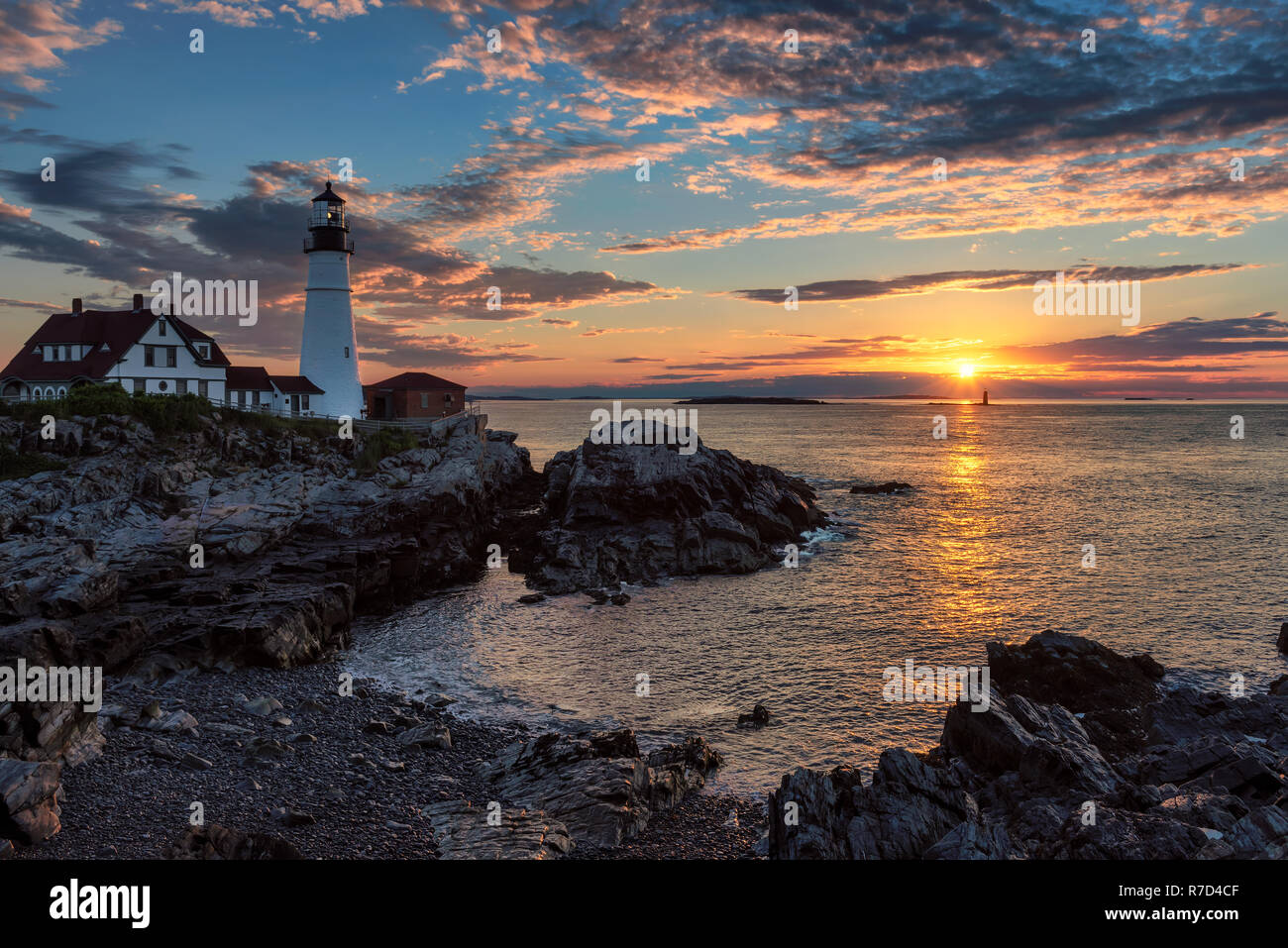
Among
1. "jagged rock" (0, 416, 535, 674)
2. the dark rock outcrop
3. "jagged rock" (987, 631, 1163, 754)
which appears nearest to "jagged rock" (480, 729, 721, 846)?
the dark rock outcrop

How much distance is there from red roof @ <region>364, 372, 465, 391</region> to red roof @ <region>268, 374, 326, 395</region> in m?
7.18

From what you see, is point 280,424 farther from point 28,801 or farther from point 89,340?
point 28,801

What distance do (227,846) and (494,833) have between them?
203 inches

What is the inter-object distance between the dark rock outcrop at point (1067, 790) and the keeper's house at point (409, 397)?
54.7 meters

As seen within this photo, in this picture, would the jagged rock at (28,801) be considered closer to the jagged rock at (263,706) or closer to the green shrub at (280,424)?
the jagged rock at (263,706)

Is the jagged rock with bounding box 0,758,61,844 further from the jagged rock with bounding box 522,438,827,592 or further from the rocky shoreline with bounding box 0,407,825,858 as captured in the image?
the jagged rock with bounding box 522,438,827,592

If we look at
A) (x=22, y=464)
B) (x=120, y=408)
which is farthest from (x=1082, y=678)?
(x=120, y=408)

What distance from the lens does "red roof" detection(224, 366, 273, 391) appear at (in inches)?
2309

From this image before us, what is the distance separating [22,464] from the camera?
3578 cm

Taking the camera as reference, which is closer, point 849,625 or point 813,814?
point 813,814

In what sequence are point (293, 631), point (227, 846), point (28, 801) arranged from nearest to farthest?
point (227, 846)
point (28, 801)
point (293, 631)
